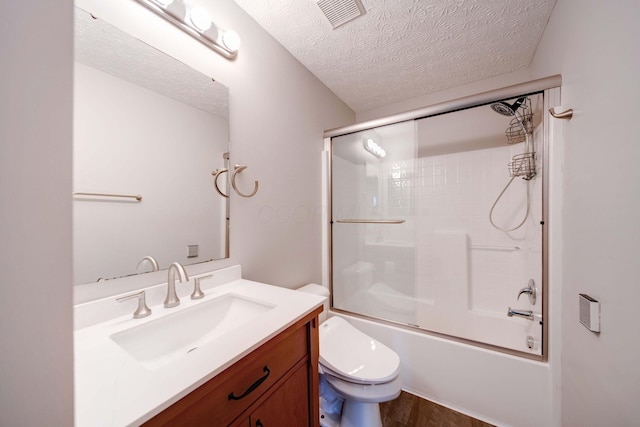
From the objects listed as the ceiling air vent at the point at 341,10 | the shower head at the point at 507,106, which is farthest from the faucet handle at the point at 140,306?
the shower head at the point at 507,106

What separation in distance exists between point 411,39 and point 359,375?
6.36ft

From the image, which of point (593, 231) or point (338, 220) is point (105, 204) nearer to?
point (338, 220)

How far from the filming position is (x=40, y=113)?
0.27m

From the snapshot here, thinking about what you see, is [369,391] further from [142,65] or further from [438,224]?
[142,65]

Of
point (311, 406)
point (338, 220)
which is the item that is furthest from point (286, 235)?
point (311, 406)

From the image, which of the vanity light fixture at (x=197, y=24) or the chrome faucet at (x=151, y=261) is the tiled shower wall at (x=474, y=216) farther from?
the chrome faucet at (x=151, y=261)

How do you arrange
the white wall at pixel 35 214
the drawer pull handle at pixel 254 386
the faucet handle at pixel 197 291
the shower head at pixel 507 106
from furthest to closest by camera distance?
the shower head at pixel 507 106 → the faucet handle at pixel 197 291 → the drawer pull handle at pixel 254 386 → the white wall at pixel 35 214

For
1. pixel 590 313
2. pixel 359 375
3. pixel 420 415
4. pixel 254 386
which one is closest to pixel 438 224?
pixel 590 313

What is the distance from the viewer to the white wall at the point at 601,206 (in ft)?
2.21

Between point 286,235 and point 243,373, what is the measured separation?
97 cm

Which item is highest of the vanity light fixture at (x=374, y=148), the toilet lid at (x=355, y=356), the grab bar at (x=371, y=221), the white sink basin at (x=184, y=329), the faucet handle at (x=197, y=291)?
the vanity light fixture at (x=374, y=148)

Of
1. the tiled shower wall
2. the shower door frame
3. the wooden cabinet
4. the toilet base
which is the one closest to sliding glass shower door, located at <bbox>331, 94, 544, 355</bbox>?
the tiled shower wall

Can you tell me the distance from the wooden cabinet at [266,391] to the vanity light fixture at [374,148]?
1.55 meters

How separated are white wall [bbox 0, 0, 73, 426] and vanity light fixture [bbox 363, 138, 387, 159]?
188 cm
